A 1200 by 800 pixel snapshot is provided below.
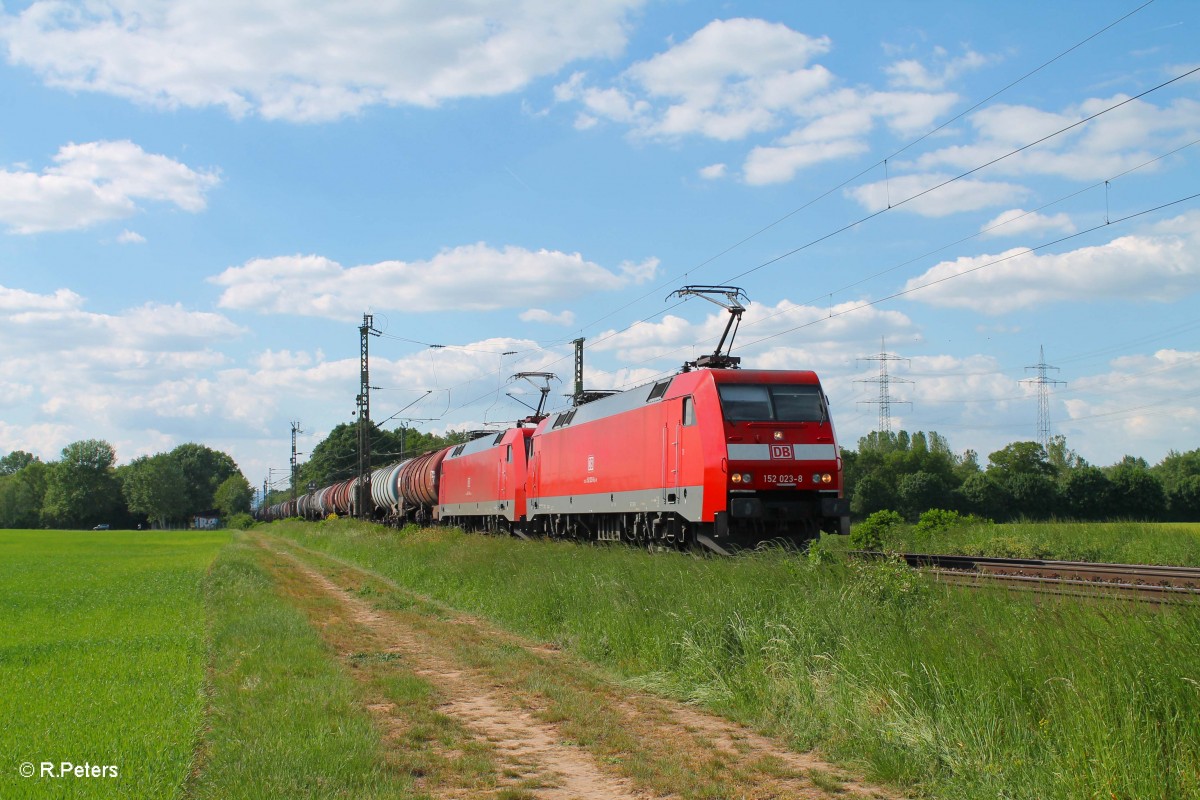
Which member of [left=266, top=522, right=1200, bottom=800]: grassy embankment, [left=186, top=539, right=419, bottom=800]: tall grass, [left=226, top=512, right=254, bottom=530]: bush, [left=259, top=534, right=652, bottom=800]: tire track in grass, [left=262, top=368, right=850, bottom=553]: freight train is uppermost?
[left=262, top=368, right=850, bottom=553]: freight train

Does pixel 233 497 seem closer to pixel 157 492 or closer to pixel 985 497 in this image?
pixel 157 492

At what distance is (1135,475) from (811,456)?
5528 cm

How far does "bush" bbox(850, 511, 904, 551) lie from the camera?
23.4 metres

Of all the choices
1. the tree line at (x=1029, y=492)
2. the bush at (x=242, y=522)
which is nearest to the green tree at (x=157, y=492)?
the bush at (x=242, y=522)

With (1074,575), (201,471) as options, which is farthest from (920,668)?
(201,471)

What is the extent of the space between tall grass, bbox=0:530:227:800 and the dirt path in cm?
172

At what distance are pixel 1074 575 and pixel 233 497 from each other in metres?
151

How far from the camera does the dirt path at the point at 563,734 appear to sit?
677 cm

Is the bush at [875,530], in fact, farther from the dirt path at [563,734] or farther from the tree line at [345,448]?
the tree line at [345,448]

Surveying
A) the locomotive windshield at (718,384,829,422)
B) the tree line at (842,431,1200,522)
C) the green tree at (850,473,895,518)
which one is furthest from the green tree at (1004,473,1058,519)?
the locomotive windshield at (718,384,829,422)

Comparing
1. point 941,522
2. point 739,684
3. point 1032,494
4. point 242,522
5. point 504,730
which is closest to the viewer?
point 504,730

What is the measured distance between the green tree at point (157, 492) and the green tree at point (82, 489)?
8.86ft

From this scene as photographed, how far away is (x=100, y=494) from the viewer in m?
140

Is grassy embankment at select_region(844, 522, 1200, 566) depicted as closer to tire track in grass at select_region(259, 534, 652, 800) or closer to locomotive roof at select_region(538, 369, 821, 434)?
locomotive roof at select_region(538, 369, 821, 434)
